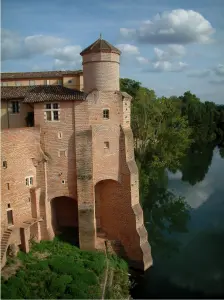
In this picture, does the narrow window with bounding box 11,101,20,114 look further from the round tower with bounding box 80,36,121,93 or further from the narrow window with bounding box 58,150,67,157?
the round tower with bounding box 80,36,121,93

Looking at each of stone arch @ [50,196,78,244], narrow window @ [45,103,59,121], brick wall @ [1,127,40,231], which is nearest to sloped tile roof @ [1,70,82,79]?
narrow window @ [45,103,59,121]

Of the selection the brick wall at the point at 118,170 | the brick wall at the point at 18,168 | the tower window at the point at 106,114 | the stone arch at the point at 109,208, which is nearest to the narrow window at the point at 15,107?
the brick wall at the point at 18,168

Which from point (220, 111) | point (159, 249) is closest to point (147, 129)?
point (159, 249)

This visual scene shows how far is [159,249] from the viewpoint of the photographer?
77.2 ft

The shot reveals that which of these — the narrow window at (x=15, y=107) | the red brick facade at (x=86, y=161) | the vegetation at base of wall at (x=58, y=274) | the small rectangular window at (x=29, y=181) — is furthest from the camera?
the narrow window at (x=15, y=107)

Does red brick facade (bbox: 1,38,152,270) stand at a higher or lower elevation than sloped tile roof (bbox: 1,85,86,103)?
lower

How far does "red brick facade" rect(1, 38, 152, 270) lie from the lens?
18953 mm

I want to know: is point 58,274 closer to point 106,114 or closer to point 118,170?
point 118,170

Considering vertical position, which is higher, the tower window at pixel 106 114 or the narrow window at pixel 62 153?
the tower window at pixel 106 114

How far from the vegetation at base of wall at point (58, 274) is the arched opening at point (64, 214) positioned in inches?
86.4

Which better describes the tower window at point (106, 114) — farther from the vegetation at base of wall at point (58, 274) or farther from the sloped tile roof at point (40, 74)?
the vegetation at base of wall at point (58, 274)

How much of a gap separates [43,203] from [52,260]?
3476mm

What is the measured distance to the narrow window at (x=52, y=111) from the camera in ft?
63.6

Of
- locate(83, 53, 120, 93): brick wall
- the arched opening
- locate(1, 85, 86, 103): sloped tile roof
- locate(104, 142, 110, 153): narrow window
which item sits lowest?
the arched opening
